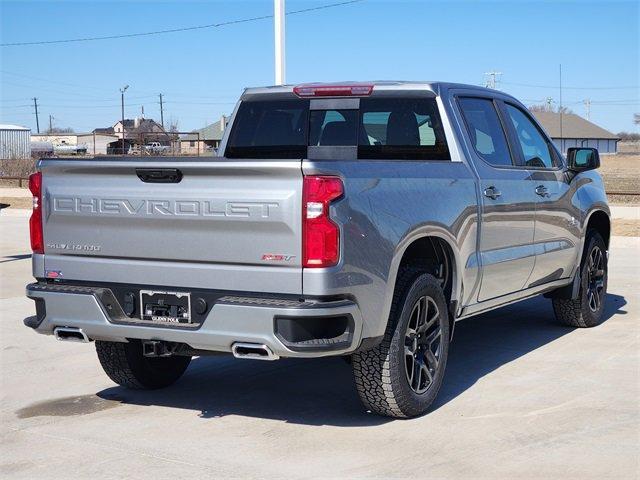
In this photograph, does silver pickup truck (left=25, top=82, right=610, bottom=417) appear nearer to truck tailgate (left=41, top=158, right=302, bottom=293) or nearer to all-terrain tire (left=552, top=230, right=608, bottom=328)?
truck tailgate (left=41, top=158, right=302, bottom=293)

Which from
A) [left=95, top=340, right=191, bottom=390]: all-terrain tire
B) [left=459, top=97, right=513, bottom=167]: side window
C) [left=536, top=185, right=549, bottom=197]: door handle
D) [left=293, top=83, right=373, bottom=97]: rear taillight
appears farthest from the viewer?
[left=536, top=185, right=549, bottom=197]: door handle

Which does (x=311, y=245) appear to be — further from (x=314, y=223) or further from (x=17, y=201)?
(x=17, y=201)

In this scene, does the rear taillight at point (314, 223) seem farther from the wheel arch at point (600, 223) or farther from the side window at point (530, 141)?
the wheel arch at point (600, 223)

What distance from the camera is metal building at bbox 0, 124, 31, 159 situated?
72.9 meters

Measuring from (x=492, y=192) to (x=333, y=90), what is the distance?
1430 mm

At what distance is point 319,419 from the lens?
20.2 ft

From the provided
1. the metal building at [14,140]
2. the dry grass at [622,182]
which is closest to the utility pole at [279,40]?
the dry grass at [622,182]

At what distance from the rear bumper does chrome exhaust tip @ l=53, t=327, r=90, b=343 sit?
51mm

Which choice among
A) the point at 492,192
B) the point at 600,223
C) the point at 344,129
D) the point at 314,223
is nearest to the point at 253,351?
the point at 314,223

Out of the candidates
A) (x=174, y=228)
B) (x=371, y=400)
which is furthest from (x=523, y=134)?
(x=174, y=228)

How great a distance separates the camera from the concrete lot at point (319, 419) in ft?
17.1

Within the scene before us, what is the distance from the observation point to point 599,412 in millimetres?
6285

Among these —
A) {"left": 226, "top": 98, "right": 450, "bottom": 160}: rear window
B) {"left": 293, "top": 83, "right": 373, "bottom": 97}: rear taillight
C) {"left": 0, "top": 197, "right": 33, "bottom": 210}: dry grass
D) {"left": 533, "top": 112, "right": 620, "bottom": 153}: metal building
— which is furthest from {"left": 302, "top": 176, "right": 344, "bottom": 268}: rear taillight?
{"left": 533, "top": 112, "right": 620, "bottom": 153}: metal building

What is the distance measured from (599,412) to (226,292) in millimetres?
2527
